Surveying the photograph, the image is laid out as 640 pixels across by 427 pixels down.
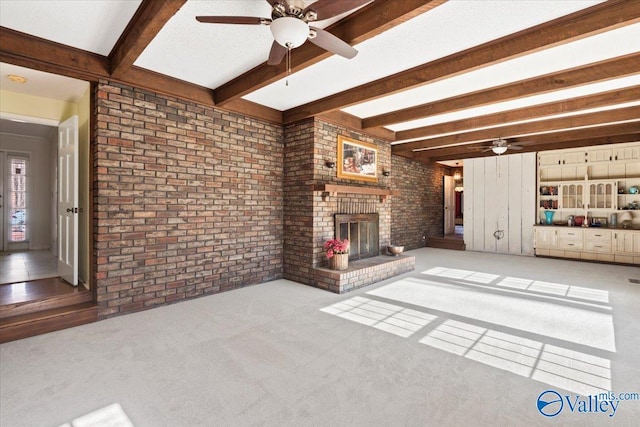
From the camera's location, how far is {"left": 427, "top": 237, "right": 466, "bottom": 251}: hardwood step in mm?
8824

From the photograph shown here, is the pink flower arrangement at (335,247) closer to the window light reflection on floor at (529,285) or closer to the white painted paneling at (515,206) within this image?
the window light reflection on floor at (529,285)

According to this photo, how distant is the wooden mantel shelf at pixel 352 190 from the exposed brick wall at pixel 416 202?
2.02 m

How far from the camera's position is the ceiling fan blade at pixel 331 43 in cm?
223

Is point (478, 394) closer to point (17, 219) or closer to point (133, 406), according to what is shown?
point (133, 406)

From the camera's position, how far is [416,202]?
9078 mm

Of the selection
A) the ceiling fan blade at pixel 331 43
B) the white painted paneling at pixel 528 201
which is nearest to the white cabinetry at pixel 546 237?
the white painted paneling at pixel 528 201

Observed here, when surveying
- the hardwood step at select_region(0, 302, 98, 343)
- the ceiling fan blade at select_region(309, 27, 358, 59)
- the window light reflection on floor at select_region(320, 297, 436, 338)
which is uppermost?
the ceiling fan blade at select_region(309, 27, 358, 59)

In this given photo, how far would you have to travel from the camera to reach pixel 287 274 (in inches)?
206

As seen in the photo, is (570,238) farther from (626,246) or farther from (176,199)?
A: (176,199)

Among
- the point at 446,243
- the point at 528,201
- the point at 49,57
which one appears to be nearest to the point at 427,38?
the point at 49,57

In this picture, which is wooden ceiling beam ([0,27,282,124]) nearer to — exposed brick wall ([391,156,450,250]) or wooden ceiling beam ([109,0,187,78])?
wooden ceiling beam ([109,0,187,78])

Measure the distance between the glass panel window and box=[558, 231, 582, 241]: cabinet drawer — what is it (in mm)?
12695

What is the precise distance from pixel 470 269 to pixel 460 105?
10.9ft

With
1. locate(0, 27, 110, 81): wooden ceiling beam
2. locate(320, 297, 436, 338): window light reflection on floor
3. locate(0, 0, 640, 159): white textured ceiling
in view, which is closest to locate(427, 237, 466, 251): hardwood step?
locate(0, 0, 640, 159): white textured ceiling
